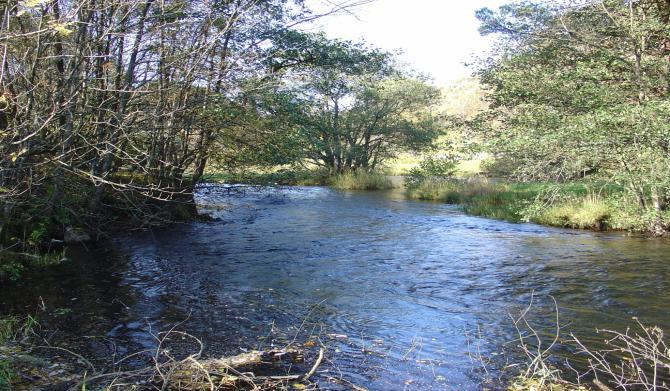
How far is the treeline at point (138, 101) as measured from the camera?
7.00m

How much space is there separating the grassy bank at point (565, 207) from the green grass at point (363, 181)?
8.96 meters

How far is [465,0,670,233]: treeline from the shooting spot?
1348 centimetres

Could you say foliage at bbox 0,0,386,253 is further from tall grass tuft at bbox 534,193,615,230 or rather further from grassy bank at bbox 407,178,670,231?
tall grass tuft at bbox 534,193,615,230

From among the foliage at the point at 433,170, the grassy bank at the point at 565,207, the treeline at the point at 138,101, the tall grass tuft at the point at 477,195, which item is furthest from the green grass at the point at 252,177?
the foliage at the point at 433,170

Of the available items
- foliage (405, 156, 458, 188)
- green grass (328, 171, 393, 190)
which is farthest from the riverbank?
green grass (328, 171, 393, 190)

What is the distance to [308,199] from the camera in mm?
24734

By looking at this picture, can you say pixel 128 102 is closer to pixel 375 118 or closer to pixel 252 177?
pixel 252 177

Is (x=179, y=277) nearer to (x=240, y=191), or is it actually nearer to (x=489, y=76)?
(x=240, y=191)

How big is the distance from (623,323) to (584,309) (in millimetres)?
727

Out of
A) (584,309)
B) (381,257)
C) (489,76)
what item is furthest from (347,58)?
(584,309)

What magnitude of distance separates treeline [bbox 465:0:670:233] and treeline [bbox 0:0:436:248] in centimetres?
663

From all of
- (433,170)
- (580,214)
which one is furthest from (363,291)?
(433,170)

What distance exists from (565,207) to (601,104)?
12.9 feet

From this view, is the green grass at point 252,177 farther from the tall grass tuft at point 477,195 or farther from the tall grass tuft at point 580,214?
the tall grass tuft at point 580,214
